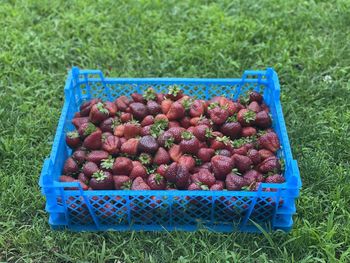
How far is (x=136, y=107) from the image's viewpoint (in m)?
3.33

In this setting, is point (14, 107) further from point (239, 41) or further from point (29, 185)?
point (239, 41)

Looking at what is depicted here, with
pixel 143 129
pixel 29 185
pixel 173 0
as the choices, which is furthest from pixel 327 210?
→ pixel 173 0

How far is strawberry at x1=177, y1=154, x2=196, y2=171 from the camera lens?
117 inches

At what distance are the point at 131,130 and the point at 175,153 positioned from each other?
321 mm

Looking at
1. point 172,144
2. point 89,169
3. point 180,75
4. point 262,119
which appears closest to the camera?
point 89,169

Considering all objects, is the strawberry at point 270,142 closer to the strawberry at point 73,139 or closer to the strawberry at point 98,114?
the strawberry at point 98,114

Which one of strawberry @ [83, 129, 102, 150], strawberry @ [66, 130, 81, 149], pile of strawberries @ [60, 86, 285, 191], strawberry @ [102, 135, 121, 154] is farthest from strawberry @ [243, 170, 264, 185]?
strawberry @ [66, 130, 81, 149]

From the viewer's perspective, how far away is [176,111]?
3.26 meters

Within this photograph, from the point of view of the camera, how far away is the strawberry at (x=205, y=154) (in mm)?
3042

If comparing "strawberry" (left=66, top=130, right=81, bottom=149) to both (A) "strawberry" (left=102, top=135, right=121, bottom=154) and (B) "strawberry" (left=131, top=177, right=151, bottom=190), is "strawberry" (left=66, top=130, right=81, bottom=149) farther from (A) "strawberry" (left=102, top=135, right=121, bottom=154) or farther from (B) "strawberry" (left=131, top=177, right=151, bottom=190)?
(B) "strawberry" (left=131, top=177, right=151, bottom=190)

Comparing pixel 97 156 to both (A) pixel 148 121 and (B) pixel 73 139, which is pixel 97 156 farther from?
(A) pixel 148 121

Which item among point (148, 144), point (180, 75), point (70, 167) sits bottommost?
point (180, 75)

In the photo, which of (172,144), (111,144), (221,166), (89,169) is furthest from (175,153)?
(89,169)

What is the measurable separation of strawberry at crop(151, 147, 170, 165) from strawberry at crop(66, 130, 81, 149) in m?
0.48
